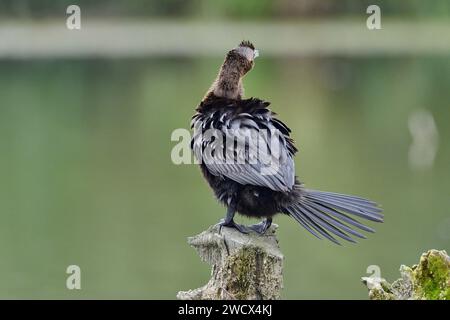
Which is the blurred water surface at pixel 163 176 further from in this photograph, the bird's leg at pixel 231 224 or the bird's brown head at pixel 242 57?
the bird's leg at pixel 231 224

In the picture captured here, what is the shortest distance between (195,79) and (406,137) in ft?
21.0

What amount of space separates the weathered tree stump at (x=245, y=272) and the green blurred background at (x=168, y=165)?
3.91m

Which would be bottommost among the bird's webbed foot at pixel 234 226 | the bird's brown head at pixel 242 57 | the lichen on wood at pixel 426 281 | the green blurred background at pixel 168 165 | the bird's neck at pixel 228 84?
the lichen on wood at pixel 426 281

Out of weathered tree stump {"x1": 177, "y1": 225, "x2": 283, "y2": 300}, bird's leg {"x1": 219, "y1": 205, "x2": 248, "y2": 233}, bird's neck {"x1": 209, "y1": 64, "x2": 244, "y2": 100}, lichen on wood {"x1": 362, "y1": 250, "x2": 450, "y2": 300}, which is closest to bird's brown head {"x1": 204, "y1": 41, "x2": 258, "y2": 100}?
bird's neck {"x1": 209, "y1": 64, "x2": 244, "y2": 100}

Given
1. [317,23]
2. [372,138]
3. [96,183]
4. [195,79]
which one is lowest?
[96,183]

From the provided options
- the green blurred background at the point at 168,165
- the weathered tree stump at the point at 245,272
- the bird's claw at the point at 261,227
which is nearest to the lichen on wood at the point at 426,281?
the weathered tree stump at the point at 245,272

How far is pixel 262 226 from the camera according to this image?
4625mm

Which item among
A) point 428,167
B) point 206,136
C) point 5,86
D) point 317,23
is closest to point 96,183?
point 428,167

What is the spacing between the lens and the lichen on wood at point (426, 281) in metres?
3.94

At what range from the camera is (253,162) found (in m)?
4.57

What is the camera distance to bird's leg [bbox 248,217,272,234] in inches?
178

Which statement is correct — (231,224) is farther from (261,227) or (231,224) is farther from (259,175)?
(259,175)

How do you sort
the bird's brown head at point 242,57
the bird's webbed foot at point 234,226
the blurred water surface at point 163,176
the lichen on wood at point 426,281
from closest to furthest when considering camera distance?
the lichen on wood at point 426,281, the bird's webbed foot at point 234,226, the bird's brown head at point 242,57, the blurred water surface at point 163,176

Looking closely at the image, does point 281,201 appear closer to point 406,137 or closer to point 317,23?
point 406,137
